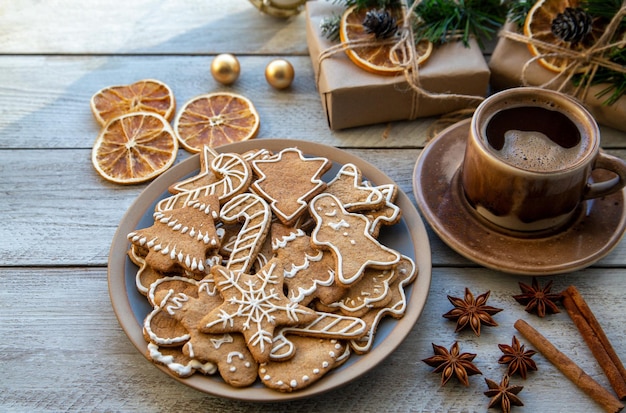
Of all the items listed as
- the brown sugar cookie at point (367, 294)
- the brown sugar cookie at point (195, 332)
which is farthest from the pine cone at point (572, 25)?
the brown sugar cookie at point (195, 332)

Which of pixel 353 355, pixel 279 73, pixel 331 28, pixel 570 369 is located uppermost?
pixel 331 28

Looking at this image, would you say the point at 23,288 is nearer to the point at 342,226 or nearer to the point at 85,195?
the point at 85,195

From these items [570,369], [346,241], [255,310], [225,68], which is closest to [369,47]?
[225,68]

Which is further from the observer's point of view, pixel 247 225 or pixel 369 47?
pixel 369 47

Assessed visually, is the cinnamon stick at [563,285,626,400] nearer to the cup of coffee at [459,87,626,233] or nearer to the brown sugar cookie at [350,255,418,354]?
the cup of coffee at [459,87,626,233]

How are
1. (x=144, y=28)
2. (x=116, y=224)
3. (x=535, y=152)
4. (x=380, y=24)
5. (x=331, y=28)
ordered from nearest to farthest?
(x=535, y=152) → (x=116, y=224) → (x=380, y=24) → (x=331, y=28) → (x=144, y=28)

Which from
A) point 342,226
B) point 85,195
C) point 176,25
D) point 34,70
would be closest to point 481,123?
point 342,226

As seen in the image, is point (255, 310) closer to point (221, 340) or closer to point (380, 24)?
point (221, 340)
